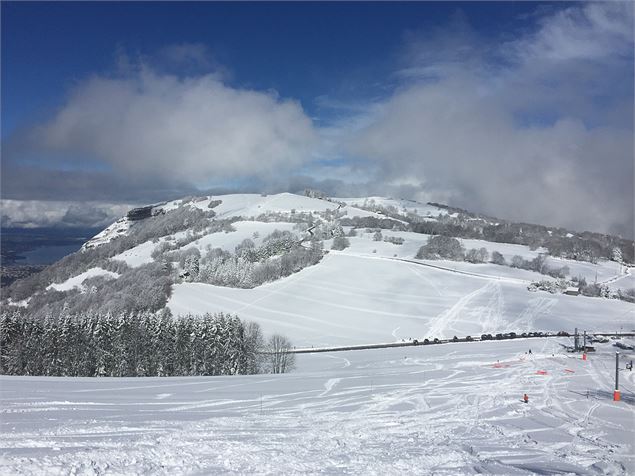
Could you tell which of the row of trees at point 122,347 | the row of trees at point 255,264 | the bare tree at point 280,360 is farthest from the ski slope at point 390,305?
the row of trees at point 122,347

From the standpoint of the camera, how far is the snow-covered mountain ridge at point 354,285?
89625mm

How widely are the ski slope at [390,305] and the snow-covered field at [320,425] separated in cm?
4635

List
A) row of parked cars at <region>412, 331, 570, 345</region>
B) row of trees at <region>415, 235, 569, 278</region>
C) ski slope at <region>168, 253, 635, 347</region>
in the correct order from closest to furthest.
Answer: row of parked cars at <region>412, 331, 570, 345</region> < ski slope at <region>168, 253, 635, 347</region> < row of trees at <region>415, 235, 569, 278</region>

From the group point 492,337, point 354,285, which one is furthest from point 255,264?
point 492,337

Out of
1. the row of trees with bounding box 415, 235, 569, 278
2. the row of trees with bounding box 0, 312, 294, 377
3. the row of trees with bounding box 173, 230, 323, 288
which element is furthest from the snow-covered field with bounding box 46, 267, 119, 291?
the row of trees with bounding box 415, 235, 569, 278

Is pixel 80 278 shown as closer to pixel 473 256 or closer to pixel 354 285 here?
pixel 354 285

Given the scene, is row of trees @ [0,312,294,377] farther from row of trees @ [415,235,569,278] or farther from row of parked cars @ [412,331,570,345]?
row of trees @ [415,235,569,278]

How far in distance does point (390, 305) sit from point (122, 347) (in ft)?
212

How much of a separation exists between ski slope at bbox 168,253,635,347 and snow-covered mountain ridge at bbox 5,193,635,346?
0.27m

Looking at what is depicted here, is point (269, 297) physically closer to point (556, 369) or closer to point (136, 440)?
point (556, 369)

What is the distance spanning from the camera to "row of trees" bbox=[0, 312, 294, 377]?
157ft

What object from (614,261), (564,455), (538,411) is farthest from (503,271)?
(564,455)

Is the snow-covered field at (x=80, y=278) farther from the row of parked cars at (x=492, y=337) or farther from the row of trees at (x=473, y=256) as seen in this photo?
the row of parked cars at (x=492, y=337)

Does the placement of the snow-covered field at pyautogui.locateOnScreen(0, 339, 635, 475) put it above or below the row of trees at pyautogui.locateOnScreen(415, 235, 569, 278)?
below
